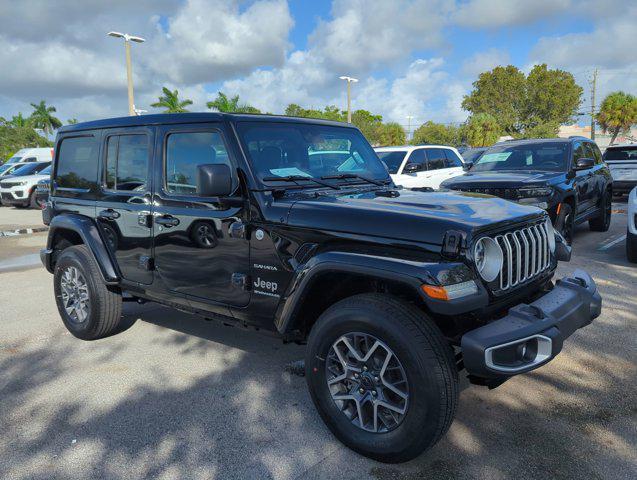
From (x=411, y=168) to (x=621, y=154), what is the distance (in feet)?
27.5

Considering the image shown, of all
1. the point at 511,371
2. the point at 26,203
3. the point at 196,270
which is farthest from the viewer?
the point at 26,203

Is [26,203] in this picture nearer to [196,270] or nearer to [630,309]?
[196,270]

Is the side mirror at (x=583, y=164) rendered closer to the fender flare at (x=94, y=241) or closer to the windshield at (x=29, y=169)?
the fender flare at (x=94, y=241)

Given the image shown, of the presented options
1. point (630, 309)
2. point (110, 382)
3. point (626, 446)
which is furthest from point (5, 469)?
point (630, 309)

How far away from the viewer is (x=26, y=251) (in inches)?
360

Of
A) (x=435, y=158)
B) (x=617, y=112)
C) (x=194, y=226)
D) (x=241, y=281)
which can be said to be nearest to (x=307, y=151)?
(x=194, y=226)

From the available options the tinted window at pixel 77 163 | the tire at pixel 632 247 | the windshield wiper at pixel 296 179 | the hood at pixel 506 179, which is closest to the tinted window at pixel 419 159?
the hood at pixel 506 179

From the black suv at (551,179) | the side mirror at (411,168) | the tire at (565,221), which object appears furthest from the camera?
the side mirror at (411,168)

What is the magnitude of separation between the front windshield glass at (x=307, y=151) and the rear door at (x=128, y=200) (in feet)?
3.03

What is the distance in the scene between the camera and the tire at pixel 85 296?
431 cm

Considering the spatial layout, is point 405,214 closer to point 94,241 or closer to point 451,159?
point 94,241

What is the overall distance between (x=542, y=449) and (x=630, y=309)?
9.58 ft

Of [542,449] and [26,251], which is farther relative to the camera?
[26,251]

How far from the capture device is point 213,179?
3023mm
